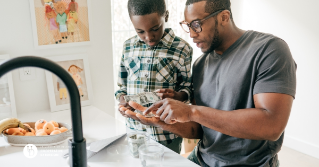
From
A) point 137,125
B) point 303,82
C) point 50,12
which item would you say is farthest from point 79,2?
point 303,82

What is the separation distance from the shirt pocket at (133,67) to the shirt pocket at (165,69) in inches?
4.9

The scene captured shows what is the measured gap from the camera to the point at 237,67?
1.29 meters

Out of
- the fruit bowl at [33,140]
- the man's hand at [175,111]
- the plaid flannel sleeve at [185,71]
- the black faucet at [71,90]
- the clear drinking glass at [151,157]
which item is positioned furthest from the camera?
the plaid flannel sleeve at [185,71]

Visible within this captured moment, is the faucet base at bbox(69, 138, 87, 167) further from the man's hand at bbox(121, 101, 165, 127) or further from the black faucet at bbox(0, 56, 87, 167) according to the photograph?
the man's hand at bbox(121, 101, 165, 127)

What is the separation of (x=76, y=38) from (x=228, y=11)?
108 cm

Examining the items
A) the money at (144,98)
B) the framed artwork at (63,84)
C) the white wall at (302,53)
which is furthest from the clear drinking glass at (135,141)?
the white wall at (302,53)

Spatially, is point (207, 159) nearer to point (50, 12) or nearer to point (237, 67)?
point (237, 67)

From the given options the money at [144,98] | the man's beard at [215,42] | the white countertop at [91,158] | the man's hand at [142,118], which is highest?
the man's beard at [215,42]

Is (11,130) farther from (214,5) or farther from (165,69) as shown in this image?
(214,5)

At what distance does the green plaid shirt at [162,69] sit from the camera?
166cm

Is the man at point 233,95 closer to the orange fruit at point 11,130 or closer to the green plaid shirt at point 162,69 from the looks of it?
the green plaid shirt at point 162,69

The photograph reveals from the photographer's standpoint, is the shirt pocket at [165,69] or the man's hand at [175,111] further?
the shirt pocket at [165,69]

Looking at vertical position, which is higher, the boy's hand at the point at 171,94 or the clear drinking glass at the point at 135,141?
the boy's hand at the point at 171,94

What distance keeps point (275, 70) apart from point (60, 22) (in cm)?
137
